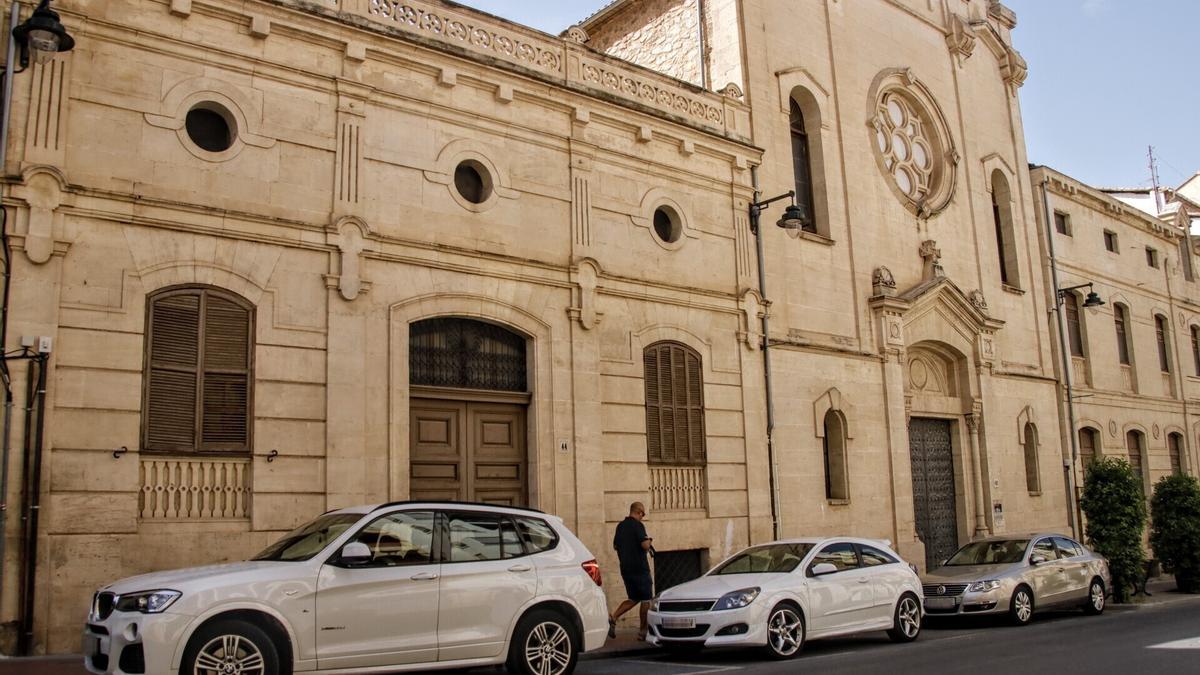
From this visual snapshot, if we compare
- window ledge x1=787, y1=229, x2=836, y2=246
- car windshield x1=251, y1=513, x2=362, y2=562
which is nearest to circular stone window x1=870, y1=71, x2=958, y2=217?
window ledge x1=787, y1=229, x2=836, y2=246

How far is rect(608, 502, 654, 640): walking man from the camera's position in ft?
47.3

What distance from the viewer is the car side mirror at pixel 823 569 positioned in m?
13.7

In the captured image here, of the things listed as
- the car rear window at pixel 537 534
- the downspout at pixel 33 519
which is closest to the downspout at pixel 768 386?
the car rear window at pixel 537 534

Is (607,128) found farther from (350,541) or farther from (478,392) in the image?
(350,541)

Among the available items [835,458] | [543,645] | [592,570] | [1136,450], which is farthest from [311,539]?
[1136,450]

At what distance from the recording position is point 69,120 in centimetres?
1241

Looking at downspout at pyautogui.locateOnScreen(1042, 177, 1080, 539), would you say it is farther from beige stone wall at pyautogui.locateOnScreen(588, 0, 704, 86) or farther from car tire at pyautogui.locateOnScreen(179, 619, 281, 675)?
car tire at pyautogui.locateOnScreen(179, 619, 281, 675)

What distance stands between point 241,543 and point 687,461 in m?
7.97

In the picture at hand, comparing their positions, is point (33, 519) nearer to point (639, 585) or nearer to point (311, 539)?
point (311, 539)

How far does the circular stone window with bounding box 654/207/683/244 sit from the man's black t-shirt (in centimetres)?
617

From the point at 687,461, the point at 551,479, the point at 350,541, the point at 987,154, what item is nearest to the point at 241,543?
the point at 350,541

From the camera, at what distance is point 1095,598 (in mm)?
18828

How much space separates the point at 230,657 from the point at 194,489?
4.56 meters

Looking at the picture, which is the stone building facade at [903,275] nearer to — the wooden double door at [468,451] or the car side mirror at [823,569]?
the car side mirror at [823,569]
